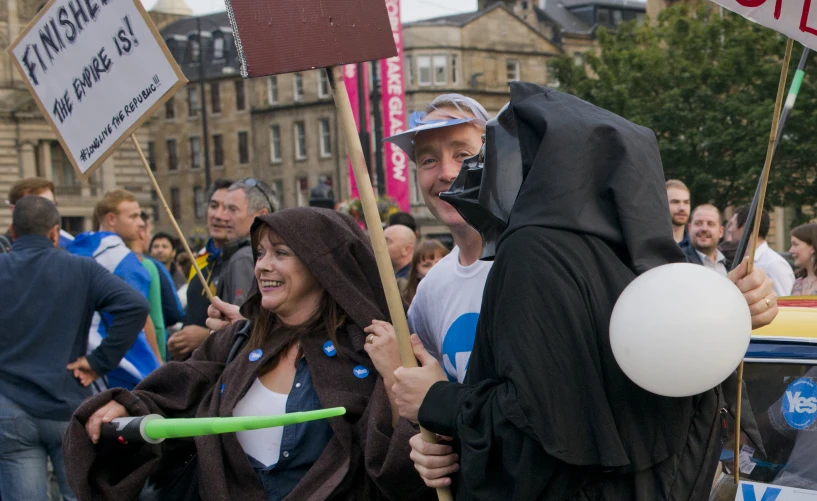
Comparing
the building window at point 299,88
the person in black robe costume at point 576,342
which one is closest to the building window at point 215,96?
the building window at point 299,88

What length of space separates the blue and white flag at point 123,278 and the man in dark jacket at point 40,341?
0.78 meters

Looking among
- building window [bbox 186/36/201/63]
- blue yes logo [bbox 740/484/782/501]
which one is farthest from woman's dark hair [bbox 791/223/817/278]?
building window [bbox 186/36/201/63]

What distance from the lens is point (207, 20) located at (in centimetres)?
7656

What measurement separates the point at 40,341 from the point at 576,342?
419cm

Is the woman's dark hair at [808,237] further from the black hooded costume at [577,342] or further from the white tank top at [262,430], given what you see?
the black hooded costume at [577,342]

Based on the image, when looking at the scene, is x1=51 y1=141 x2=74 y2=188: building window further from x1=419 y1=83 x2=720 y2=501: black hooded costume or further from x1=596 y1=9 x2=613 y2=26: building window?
x1=419 y1=83 x2=720 y2=501: black hooded costume

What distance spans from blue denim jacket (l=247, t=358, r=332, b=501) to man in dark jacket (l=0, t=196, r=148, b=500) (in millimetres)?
2698

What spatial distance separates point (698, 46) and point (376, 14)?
3488 centimetres

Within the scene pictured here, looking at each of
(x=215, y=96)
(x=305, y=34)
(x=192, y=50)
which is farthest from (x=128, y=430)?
(x=192, y=50)

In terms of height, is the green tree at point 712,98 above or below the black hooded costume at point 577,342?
below

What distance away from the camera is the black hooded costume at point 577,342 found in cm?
247

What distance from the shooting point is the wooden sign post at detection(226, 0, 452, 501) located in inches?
121

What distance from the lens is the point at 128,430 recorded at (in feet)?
11.5

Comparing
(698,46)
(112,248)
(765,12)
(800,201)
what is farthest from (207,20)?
(765,12)
